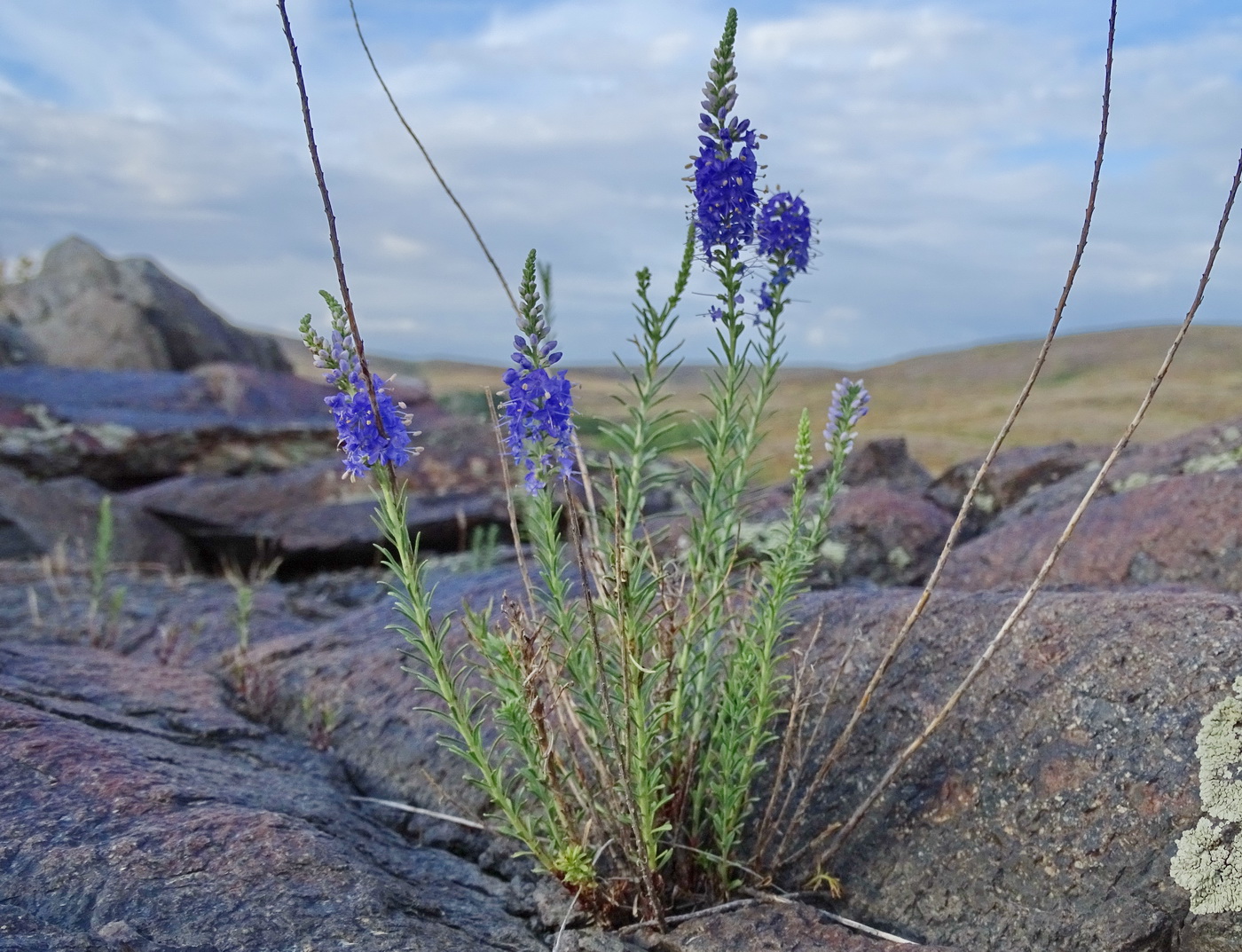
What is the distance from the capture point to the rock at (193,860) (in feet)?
9.27

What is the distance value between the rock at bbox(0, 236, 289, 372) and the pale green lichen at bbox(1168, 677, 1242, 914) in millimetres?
19084

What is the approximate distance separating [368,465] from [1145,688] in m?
2.60

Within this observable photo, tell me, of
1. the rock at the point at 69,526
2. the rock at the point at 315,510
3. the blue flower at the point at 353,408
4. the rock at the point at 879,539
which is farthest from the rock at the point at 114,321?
the blue flower at the point at 353,408

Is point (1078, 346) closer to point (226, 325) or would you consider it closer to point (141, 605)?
point (226, 325)

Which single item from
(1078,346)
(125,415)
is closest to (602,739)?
(125,415)

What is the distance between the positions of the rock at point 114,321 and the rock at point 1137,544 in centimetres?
1689

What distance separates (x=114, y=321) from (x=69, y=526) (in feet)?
30.9

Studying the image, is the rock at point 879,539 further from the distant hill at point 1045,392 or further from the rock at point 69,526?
the distant hill at point 1045,392

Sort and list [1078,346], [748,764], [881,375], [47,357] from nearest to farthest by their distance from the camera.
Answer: [748,764], [47,357], [1078,346], [881,375]

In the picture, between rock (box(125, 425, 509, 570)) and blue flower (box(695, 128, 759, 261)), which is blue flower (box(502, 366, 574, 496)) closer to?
blue flower (box(695, 128, 759, 261))

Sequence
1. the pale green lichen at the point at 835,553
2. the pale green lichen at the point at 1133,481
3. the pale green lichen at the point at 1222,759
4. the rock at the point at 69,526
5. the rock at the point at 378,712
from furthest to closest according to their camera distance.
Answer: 1. the rock at the point at 69,526
2. the pale green lichen at the point at 1133,481
3. the pale green lichen at the point at 835,553
4. the rock at the point at 378,712
5. the pale green lichen at the point at 1222,759

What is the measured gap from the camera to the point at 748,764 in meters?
3.36

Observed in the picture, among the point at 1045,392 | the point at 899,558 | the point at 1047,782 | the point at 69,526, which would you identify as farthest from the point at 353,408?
the point at 1045,392

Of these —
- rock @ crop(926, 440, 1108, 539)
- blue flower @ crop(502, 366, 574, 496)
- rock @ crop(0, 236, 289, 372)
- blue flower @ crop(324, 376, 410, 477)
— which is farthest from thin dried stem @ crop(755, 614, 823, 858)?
rock @ crop(0, 236, 289, 372)
